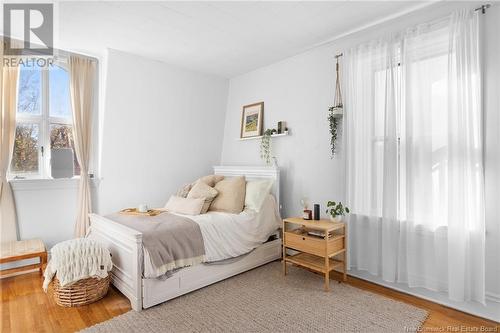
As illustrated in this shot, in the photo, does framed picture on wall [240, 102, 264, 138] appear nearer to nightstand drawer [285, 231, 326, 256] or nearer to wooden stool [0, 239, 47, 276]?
nightstand drawer [285, 231, 326, 256]

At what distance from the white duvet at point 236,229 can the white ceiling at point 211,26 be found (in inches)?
73.4

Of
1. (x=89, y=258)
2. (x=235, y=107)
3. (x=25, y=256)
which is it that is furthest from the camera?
(x=235, y=107)

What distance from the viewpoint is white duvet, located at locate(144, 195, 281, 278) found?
279cm

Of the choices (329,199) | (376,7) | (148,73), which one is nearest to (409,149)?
(329,199)

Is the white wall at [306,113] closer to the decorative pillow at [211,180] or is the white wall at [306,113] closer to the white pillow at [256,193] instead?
the white pillow at [256,193]

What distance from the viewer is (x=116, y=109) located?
11.9 feet

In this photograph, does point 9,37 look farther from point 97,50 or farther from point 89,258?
point 89,258

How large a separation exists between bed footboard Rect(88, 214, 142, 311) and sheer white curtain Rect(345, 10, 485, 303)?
83.6 inches

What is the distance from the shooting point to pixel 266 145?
155 inches

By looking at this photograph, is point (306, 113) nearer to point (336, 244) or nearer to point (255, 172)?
point (255, 172)

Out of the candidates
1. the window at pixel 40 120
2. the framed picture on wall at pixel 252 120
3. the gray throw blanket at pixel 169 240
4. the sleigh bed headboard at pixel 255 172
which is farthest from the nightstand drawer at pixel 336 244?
A: the window at pixel 40 120

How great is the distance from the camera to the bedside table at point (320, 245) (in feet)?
8.82

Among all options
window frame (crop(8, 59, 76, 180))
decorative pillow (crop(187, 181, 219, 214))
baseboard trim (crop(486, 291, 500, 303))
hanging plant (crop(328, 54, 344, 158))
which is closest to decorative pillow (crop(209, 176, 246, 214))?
decorative pillow (crop(187, 181, 219, 214))

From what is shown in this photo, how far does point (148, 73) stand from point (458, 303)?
4210 millimetres
